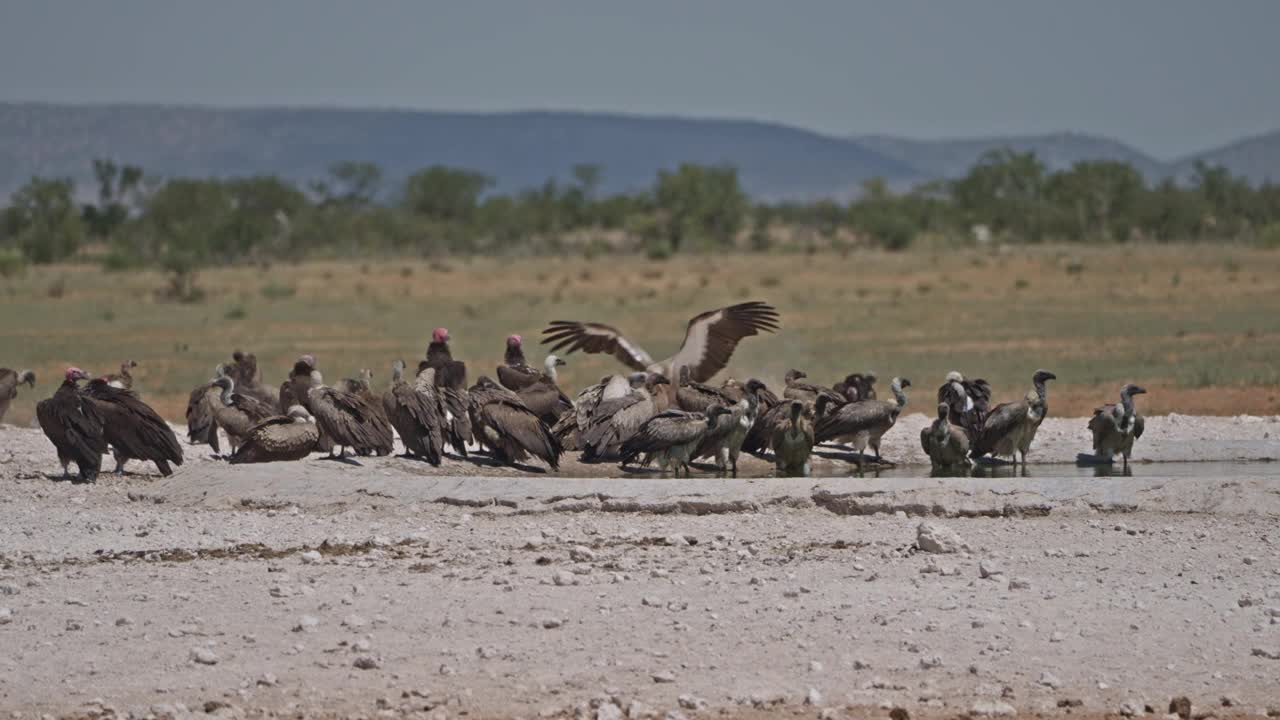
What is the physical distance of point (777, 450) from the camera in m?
14.1

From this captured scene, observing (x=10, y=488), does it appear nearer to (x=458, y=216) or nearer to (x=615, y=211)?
(x=615, y=211)

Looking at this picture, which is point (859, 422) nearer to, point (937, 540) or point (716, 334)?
point (716, 334)

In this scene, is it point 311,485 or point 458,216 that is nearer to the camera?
point 311,485

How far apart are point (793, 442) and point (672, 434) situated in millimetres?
990

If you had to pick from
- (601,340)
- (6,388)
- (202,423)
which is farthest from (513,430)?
(6,388)

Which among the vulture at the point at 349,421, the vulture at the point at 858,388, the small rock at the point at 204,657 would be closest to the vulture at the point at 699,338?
the vulture at the point at 858,388

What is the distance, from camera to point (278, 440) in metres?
14.3

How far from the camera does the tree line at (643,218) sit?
6875 cm

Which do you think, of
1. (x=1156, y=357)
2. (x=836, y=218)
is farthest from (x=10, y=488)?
(x=836, y=218)

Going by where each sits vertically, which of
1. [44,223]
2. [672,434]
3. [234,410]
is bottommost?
[234,410]

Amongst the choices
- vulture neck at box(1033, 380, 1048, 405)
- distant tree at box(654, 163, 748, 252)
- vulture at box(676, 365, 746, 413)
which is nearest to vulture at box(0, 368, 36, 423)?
vulture at box(676, 365, 746, 413)

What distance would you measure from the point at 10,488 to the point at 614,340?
5.90 metres

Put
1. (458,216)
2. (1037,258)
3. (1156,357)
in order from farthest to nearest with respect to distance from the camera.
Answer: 1. (458,216)
2. (1037,258)
3. (1156,357)

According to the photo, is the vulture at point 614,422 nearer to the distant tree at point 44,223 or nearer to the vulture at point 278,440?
the vulture at point 278,440
